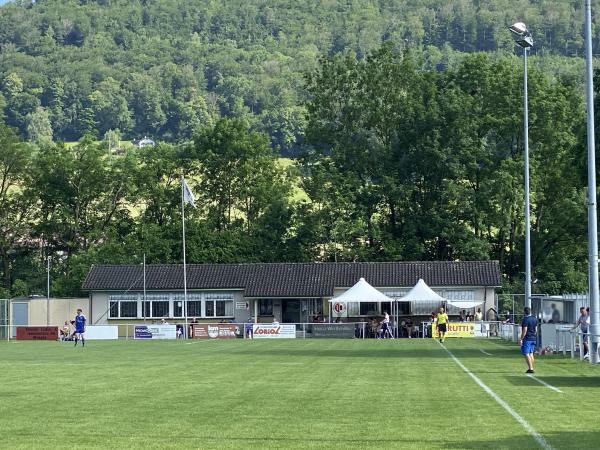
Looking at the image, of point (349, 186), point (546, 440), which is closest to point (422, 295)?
point (349, 186)

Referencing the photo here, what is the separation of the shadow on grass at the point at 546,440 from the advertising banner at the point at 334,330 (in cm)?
5571

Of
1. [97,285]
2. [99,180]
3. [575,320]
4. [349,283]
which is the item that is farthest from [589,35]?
[99,180]

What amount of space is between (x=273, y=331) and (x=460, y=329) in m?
10.8

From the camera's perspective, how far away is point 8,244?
10156 cm

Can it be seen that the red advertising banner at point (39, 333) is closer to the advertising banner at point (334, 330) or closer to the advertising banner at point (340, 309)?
the advertising banner at point (334, 330)

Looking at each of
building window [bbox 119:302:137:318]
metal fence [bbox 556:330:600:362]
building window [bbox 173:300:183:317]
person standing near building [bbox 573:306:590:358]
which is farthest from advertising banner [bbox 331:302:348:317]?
person standing near building [bbox 573:306:590:358]

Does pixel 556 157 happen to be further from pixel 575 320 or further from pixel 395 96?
pixel 575 320

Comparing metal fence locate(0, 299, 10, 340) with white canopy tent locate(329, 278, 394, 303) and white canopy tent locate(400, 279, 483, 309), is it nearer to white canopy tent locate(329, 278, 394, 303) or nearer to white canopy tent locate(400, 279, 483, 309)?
white canopy tent locate(329, 278, 394, 303)

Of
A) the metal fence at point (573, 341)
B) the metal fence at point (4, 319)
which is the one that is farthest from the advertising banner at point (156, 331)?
the metal fence at point (573, 341)

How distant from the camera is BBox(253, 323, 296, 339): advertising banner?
7238 centimetres

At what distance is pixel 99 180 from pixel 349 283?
1091 inches

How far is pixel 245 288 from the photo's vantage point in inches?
3253

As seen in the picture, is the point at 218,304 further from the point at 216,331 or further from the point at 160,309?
the point at 216,331

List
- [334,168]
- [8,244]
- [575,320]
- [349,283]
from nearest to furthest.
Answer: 1. [575,320]
2. [349,283]
3. [334,168]
4. [8,244]
